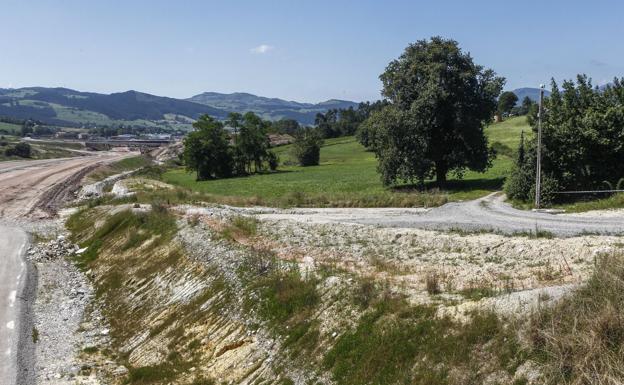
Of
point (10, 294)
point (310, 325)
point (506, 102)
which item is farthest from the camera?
point (506, 102)

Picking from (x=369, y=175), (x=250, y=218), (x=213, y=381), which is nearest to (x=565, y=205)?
(x=250, y=218)

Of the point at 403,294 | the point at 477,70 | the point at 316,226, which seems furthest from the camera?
the point at 477,70

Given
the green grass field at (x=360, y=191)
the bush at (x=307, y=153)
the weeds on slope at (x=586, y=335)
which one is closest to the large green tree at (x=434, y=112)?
the green grass field at (x=360, y=191)

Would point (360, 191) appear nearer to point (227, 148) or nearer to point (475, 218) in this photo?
point (475, 218)

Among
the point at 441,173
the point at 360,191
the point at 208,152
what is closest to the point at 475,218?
the point at 441,173

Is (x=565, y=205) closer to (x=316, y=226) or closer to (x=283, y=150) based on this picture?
(x=316, y=226)

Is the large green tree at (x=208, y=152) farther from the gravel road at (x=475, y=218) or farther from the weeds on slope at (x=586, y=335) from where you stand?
the weeds on slope at (x=586, y=335)
